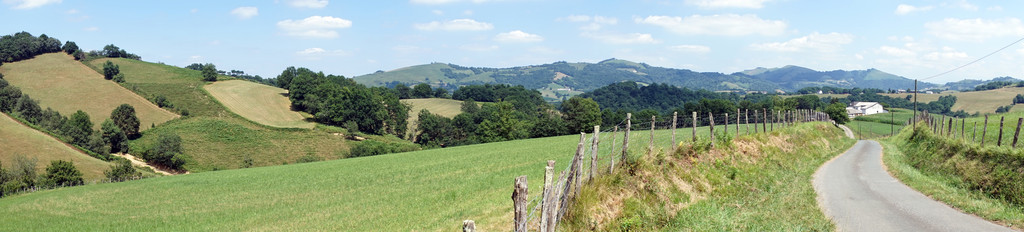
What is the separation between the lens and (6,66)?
117688 millimetres

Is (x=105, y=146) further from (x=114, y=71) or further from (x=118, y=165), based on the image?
(x=114, y=71)

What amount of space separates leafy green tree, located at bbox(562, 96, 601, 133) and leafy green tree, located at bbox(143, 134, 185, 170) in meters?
61.3

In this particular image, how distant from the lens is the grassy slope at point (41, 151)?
5769cm

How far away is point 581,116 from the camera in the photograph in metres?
88.4

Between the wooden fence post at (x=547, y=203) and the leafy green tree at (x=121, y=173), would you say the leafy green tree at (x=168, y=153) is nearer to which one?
the leafy green tree at (x=121, y=173)

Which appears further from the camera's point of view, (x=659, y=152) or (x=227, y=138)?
(x=227, y=138)

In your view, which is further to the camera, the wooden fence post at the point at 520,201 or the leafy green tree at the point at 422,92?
the leafy green tree at the point at 422,92

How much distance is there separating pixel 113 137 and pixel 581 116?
74820 mm

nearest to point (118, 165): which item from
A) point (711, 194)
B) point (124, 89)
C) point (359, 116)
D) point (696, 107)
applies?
point (359, 116)

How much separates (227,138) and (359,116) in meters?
26.8

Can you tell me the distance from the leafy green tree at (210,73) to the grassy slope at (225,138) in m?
14.1

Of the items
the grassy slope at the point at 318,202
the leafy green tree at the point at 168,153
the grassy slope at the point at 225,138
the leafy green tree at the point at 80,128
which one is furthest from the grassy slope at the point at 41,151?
the grassy slope at the point at 318,202

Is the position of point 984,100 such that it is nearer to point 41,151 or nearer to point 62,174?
point 62,174

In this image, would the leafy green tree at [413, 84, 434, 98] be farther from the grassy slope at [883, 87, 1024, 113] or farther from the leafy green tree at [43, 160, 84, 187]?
the grassy slope at [883, 87, 1024, 113]
